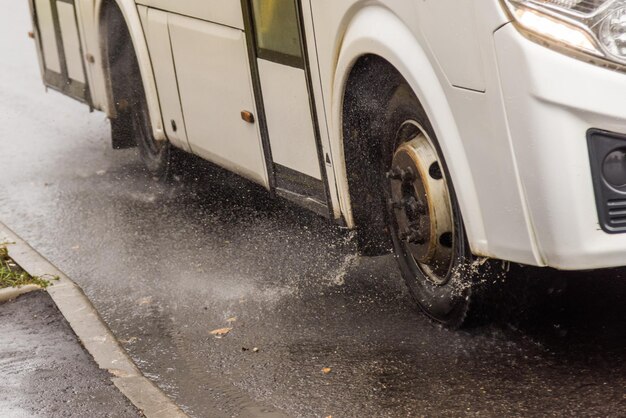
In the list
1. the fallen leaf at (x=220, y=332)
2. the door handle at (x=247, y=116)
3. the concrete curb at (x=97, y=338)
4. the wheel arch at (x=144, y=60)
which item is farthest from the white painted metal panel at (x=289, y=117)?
the wheel arch at (x=144, y=60)

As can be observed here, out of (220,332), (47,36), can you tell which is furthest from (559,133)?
(47,36)

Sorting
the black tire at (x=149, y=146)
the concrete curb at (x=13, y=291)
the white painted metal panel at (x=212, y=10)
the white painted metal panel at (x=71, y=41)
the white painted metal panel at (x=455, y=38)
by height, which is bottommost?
the black tire at (x=149, y=146)

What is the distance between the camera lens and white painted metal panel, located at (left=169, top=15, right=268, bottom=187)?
20.8 feet

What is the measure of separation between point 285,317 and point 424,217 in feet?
3.31

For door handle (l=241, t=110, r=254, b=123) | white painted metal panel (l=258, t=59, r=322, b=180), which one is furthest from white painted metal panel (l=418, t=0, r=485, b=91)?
door handle (l=241, t=110, r=254, b=123)

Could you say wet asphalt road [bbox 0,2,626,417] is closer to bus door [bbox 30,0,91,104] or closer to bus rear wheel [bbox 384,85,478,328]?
bus rear wheel [bbox 384,85,478,328]

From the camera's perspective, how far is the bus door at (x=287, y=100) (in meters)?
5.64

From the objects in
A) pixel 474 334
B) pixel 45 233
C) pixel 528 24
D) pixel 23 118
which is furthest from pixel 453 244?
pixel 23 118

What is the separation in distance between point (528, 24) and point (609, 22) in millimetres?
252

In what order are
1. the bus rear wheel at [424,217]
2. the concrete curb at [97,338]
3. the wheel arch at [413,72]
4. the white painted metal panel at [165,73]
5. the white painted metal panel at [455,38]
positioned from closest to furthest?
the white painted metal panel at [455,38]
the wheel arch at [413,72]
the concrete curb at [97,338]
the bus rear wheel at [424,217]
the white painted metal panel at [165,73]

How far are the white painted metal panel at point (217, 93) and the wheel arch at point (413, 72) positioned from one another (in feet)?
3.75

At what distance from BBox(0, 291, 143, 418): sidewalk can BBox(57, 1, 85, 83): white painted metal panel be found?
3.57 metres

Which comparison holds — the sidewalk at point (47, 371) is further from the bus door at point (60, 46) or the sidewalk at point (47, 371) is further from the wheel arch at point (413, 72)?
the bus door at point (60, 46)

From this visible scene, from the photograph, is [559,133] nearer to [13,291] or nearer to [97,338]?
[97,338]
